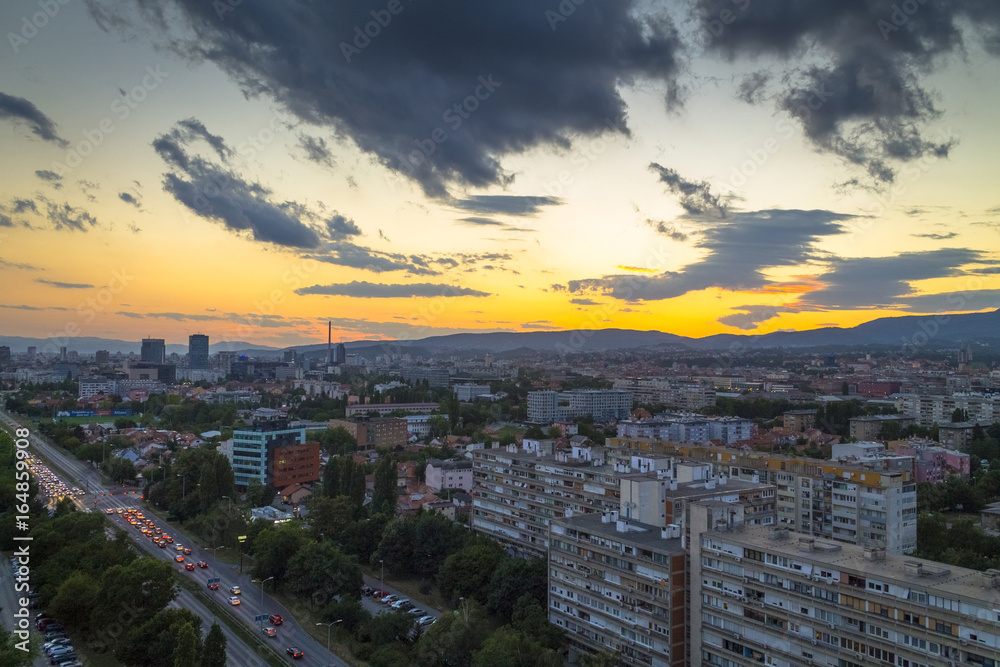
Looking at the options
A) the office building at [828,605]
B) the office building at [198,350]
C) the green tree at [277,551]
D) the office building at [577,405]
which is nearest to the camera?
the office building at [828,605]

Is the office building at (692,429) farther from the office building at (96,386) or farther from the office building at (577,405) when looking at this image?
the office building at (96,386)

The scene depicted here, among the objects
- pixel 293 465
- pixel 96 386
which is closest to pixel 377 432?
pixel 293 465

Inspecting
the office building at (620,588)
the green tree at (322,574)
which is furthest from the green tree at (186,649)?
the office building at (620,588)

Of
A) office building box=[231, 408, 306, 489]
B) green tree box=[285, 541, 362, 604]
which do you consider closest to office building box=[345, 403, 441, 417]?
office building box=[231, 408, 306, 489]

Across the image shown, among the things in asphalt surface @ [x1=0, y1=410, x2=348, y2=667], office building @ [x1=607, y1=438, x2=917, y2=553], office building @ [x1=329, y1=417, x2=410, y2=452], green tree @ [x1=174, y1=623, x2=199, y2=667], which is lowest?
asphalt surface @ [x1=0, y1=410, x2=348, y2=667]

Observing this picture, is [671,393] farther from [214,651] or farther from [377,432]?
[214,651]

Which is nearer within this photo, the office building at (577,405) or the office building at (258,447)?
the office building at (258,447)

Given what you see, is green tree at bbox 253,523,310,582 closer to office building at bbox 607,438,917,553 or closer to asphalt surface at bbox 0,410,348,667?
asphalt surface at bbox 0,410,348,667
